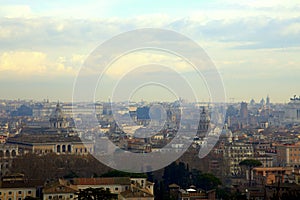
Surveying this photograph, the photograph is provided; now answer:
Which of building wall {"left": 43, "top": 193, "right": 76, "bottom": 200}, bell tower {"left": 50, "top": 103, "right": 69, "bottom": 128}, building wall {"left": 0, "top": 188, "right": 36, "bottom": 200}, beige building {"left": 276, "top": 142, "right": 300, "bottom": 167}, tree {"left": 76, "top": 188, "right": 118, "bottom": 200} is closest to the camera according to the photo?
tree {"left": 76, "top": 188, "right": 118, "bottom": 200}

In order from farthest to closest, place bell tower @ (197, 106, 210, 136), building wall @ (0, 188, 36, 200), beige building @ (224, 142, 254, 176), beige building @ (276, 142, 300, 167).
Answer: bell tower @ (197, 106, 210, 136), beige building @ (276, 142, 300, 167), beige building @ (224, 142, 254, 176), building wall @ (0, 188, 36, 200)

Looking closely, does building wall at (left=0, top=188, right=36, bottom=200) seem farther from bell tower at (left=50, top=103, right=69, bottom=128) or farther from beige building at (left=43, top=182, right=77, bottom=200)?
bell tower at (left=50, top=103, right=69, bottom=128)

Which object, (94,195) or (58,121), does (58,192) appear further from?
(58,121)

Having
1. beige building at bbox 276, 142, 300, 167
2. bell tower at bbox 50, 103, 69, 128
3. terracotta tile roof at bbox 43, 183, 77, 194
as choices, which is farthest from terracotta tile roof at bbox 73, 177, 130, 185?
bell tower at bbox 50, 103, 69, 128

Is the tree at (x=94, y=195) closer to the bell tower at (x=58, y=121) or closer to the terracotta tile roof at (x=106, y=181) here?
the terracotta tile roof at (x=106, y=181)

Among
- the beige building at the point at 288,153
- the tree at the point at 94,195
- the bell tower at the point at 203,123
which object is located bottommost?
the beige building at the point at 288,153

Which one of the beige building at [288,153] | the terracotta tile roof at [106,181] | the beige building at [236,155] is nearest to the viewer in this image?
the terracotta tile roof at [106,181]

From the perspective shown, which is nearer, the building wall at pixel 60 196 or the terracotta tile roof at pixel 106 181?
the building wall at pixel 60 196

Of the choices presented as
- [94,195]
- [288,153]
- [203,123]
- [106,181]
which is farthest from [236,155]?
[94,195]

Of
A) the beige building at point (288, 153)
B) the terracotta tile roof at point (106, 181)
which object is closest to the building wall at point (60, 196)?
the terracotta tile roof at point (106, 181)

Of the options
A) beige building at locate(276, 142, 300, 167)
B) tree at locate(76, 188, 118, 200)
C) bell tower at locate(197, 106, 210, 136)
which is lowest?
beige building at locate(276, 142, 300, 167)

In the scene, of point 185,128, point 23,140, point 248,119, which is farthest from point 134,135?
point 248,119

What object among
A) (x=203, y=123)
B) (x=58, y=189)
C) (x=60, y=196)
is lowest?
(x=60, y=196)
